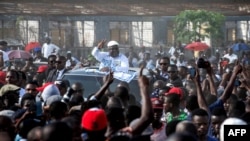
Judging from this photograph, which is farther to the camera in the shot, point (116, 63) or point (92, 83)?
point (116, 63)

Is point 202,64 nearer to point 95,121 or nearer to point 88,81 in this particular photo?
point 95,121

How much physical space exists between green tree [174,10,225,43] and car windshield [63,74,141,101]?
21.5m

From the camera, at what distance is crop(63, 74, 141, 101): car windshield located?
13.2 meters

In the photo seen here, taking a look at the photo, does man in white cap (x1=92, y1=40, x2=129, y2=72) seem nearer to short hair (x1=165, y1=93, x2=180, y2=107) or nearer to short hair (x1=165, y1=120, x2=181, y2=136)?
short hair (x1=165, y1=93, x2=180, y2=107)

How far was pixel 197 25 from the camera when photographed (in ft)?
115

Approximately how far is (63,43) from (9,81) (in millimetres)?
26508

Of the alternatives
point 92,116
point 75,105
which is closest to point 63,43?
point 75,105

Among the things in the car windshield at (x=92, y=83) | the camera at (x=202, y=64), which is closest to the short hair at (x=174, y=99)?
the camera at (x=202, y=64)

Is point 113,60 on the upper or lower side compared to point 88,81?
upper

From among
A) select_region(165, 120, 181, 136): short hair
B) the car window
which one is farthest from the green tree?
select_region(165, 120, 181, 136): short hair

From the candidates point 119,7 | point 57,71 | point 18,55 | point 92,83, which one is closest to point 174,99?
point 92,83

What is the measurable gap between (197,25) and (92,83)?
72.6 ft

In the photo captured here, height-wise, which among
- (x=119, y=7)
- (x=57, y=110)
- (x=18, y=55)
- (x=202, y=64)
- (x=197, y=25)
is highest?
(x=119, y=7)

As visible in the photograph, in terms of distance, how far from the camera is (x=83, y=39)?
3819 cm
